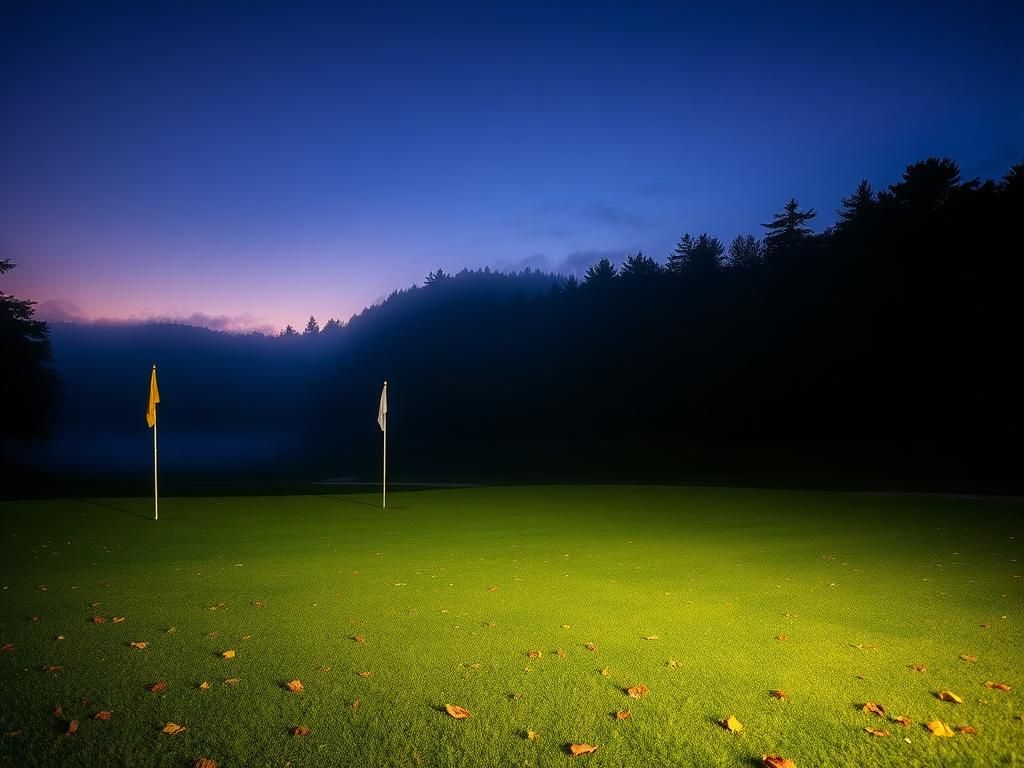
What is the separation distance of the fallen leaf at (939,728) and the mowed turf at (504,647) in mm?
54

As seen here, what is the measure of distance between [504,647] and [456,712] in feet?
5.74

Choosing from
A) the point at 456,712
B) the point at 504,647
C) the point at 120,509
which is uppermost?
the point at 456,712

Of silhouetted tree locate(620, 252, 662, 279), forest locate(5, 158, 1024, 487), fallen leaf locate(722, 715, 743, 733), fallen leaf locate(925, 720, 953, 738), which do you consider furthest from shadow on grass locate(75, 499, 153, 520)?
silhouetted tree locate(620, 252, 662, 279)

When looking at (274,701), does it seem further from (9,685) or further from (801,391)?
(801,391)

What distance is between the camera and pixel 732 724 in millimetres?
5008

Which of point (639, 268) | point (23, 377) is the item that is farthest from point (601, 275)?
point (23, 377)

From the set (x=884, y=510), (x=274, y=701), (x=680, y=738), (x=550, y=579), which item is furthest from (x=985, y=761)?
(x=884, y=510)

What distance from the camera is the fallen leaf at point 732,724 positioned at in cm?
495

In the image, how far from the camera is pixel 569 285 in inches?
4104

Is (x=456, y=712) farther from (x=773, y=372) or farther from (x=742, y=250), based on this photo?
(x=742, y=250)

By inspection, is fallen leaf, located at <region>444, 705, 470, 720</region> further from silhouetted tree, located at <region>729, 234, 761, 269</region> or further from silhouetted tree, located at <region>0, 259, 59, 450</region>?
silhouetted tree, located at <region>729, 234, 761, 269</region>

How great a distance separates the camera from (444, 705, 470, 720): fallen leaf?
513 cm

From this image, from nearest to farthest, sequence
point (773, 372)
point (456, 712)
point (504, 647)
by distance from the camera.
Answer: point (456, 712) → point (504, 647) → point (773, 372)

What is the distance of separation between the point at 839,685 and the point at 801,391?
6333 centimetres
